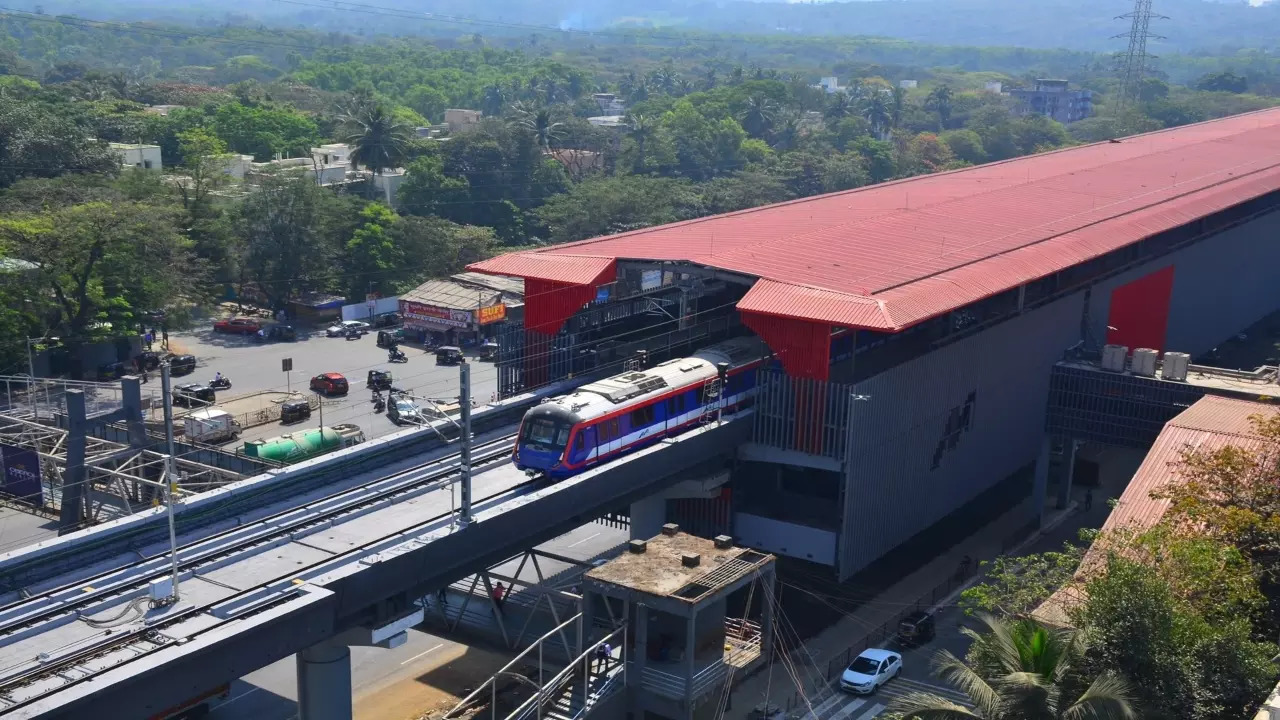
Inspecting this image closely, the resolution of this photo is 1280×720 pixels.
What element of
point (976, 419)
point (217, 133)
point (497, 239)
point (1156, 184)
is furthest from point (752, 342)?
point (217, 133)

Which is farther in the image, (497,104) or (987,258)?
(497,104)

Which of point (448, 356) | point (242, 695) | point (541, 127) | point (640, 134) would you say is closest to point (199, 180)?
point (448, 356)

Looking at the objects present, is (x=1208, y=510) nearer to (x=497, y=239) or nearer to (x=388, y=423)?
(x=388, y=423)

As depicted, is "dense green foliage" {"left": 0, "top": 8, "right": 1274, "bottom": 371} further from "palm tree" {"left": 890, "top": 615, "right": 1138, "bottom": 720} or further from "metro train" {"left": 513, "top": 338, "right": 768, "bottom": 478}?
"palm tree" {"left": 890, "top": 615, "right": 1138, "bottom": 720}

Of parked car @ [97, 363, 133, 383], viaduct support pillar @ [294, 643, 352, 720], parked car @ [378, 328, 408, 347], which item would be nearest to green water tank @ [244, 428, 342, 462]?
parked car @ [97, 363, 133, 383]

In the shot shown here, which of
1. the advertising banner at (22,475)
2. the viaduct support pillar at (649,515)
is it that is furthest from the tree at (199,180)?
the viaduct support pillar at (649,515)

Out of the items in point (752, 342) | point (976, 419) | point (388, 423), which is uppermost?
point (752, 342)

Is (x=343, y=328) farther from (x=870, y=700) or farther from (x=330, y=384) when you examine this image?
(x=870, y=700)
